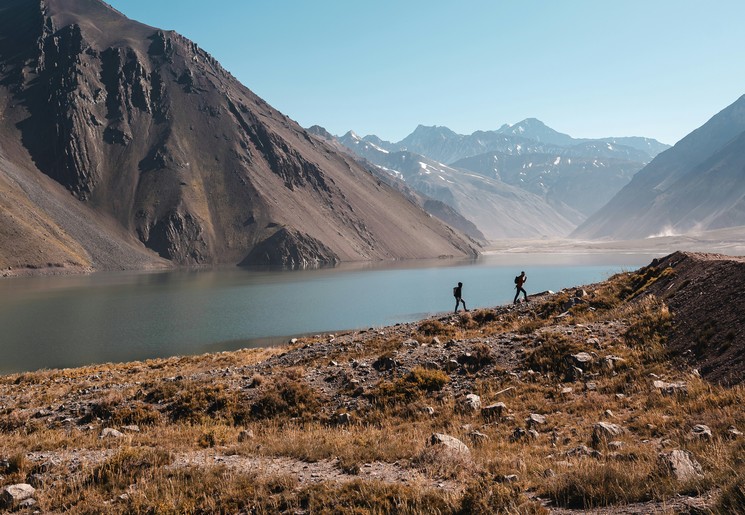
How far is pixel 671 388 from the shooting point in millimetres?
12891

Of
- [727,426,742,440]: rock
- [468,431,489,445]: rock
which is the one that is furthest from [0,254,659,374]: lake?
[727,426,742,440]: rock

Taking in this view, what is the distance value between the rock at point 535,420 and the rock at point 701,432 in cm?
344

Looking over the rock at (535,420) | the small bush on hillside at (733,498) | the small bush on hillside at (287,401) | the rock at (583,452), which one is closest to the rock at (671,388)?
the rock at (535,420)

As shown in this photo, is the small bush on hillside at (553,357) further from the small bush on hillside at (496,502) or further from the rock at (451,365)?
the small bush on hillside at (496,502)

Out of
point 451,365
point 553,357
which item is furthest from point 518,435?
point 451,365

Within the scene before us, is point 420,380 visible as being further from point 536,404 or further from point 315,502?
point 315,502

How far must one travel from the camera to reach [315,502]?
8.38 meters

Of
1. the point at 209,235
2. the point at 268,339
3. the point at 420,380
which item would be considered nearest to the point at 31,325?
the point at 268,339

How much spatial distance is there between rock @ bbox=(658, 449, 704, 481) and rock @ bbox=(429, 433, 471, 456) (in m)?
3.69

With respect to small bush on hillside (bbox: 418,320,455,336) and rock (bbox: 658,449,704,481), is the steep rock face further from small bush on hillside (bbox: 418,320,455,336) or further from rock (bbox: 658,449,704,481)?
rock (bbox: 658,449,704,481)

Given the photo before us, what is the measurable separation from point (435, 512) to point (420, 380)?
29.4 feet

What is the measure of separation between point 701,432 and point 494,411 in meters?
5.16

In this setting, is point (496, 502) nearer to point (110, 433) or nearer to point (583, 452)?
point (583, 452)

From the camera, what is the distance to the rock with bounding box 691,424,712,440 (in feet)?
31.2
